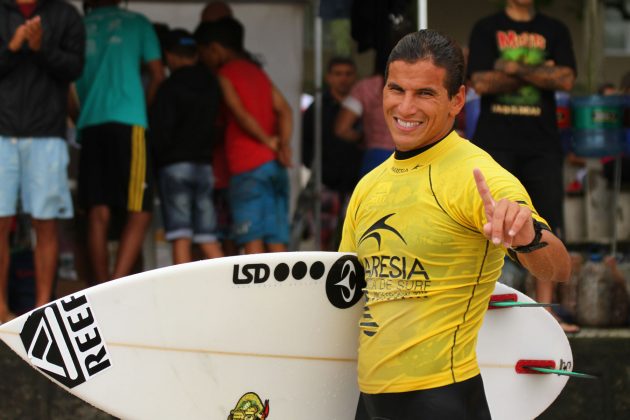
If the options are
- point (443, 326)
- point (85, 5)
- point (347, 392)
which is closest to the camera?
point (443, 326)

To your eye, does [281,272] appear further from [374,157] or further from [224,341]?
[374,157]

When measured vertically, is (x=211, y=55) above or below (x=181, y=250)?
above

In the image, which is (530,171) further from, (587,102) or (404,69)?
(404,69)

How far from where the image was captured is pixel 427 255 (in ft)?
10.6

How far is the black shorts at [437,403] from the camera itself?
3.26 meters

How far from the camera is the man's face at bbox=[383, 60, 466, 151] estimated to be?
326 centimetres

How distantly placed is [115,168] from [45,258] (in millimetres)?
829

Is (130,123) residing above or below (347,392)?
above

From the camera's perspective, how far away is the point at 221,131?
7109 mm

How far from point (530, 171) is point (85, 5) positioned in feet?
8.88

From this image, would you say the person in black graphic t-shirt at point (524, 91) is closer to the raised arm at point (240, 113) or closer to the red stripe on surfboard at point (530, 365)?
the raised arm at point (240, 113)

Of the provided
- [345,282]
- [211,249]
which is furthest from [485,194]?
[211,249]

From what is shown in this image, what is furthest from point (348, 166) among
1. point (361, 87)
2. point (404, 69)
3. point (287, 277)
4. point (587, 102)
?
point (404, 69)

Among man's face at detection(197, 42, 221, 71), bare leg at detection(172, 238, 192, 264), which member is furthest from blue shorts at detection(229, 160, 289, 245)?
man's face at detection(197, 42, 221, 71)
